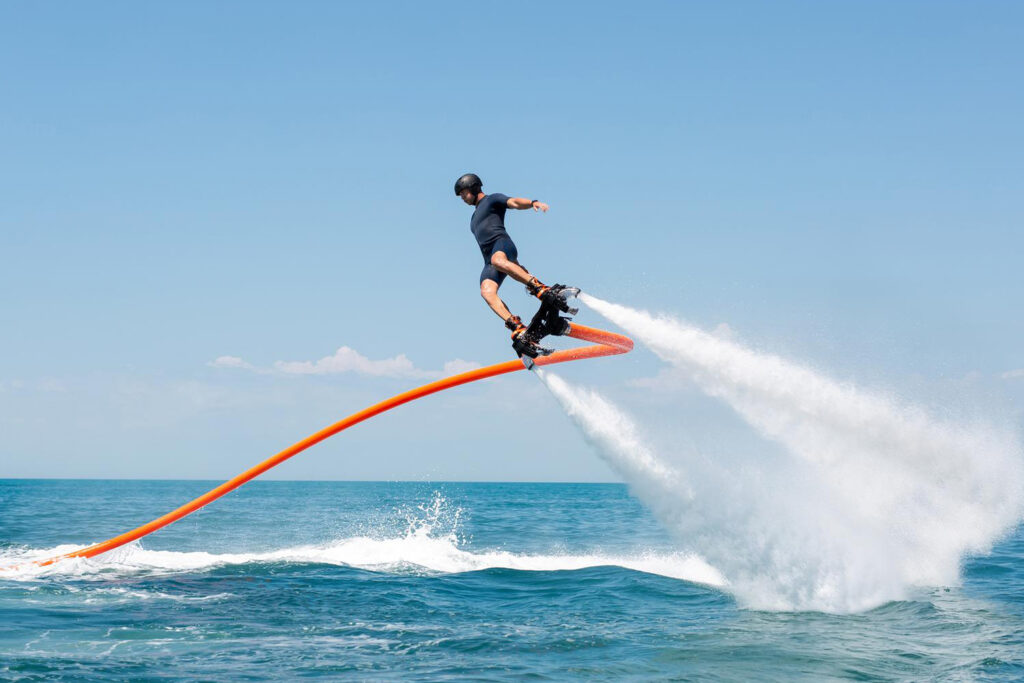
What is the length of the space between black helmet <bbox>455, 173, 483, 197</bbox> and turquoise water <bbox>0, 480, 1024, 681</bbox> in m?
7.79

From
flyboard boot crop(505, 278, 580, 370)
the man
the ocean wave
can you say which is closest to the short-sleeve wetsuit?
the man

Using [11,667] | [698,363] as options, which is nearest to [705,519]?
[698,363]

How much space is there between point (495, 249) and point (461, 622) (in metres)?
7.52

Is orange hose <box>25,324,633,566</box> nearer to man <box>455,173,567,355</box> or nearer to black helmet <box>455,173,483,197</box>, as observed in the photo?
man <box>455,173,567,355</box>

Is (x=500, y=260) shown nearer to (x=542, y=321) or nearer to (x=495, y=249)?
(x=495, y=249)

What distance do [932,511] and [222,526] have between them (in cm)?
3481

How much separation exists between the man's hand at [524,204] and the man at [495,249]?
2cm

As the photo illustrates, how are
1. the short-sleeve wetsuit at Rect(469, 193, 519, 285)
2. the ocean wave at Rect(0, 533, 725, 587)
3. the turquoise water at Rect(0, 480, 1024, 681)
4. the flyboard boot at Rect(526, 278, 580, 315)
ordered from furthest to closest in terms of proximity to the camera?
the ocean wave at Rect(0, 533, 725, 587)
the short-sleeve wetsuit at Rect(469, 193, 519, 285)
the flyboard boot at Rect(526, 278, 580, 315)
the turquoise water at Rect(0, 480, 1024, 681)

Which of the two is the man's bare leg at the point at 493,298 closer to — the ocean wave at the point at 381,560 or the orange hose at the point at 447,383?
the orange hose at the point at 447,383

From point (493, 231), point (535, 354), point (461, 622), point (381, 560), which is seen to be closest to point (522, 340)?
point (535, 354)

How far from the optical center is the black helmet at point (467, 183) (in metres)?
14.4

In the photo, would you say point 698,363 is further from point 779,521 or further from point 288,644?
point 288,644

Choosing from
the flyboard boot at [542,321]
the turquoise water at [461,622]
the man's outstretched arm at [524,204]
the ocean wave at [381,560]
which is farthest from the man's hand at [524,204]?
the ocean wave at [381,560]

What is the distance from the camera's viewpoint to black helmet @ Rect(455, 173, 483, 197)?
14398mm
